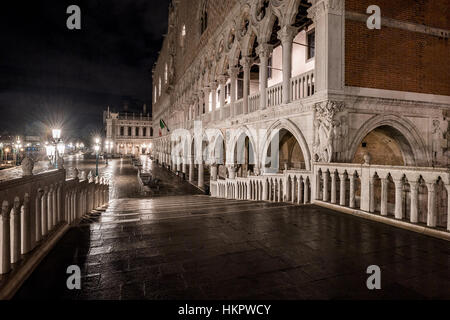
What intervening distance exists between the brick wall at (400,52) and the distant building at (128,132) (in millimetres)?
73630

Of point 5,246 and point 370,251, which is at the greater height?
point 5,246

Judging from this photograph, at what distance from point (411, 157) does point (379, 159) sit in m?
1.43

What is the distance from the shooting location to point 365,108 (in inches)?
305

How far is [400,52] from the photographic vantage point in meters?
8.32

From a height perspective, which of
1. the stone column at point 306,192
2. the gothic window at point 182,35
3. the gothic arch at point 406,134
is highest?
the gothic window at point 182,35

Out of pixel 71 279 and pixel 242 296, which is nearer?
pixel 242 296

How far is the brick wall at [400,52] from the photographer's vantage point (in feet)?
25.0

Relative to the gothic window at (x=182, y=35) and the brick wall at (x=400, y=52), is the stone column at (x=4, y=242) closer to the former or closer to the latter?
the brick wall at (x=400, y=52)

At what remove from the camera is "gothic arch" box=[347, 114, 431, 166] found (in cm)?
771

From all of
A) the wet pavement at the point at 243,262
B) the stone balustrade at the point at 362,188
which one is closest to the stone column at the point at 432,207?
the stone balustrade at the point at 362,188
